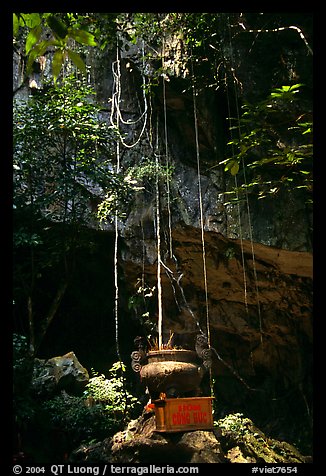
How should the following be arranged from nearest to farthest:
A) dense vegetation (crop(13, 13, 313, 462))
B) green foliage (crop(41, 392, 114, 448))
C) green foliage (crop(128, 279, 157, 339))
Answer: green foliage (crop(41, 392, 114, 448)), dense vegetation (crop(13, 13, 313, 462)), green foliage (crop(128, 279, 157, 339))

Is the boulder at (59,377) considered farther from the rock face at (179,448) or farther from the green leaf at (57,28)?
the green leaf at (57,28)

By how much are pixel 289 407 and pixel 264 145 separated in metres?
3.20

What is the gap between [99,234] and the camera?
245 inches

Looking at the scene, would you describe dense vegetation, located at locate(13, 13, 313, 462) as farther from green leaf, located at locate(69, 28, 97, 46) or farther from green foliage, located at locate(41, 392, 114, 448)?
green leaf, located at locate(69, 28, 97, 46)

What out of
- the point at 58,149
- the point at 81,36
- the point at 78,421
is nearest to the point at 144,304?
the point at 78,421

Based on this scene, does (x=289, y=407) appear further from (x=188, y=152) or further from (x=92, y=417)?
(x=188, y=152)

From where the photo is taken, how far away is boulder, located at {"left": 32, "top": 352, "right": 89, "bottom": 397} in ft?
18.0

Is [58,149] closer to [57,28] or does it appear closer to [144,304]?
[144,304]

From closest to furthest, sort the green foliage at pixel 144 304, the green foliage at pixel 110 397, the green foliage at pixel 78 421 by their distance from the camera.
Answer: the green foliage at pixel 78 421
the green foliage at pixel 110 397
the green foliage at pixel 144 304

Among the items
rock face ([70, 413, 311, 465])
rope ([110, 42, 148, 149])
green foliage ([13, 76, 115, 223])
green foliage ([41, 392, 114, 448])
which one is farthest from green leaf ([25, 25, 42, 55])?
rope ([110, 42, 148, 149])

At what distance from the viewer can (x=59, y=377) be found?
568 centimetres

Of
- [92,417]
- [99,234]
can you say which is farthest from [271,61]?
[92,417]

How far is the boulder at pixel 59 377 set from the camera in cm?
549

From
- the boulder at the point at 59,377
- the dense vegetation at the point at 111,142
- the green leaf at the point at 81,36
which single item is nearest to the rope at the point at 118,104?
the dense vegetation at the point at 111,142
